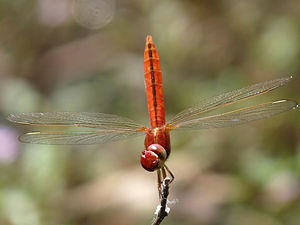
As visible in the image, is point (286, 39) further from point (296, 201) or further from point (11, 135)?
point (11, 135)

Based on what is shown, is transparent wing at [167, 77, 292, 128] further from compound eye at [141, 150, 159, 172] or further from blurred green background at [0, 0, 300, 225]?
blurred green background at [0, 0, 300, 225]

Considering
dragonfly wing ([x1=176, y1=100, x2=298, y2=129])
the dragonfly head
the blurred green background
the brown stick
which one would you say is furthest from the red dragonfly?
the blurred green background

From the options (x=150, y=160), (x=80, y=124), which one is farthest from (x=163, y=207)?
(x=80, y=124)

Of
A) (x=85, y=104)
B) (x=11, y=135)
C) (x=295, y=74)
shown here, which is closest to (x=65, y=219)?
(x=11, y=135)

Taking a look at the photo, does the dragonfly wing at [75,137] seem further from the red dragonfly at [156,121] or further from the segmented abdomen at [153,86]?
the segmented abdomen at [153,86]

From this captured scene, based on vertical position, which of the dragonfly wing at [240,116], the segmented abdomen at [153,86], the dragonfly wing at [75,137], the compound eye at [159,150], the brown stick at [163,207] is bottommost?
the brown stick at [163,207]

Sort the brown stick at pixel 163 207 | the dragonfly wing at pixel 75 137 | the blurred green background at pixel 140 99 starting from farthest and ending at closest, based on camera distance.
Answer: the blurred green background at pixel 140 99, the dragonfly wing at pixel 75 137, the brown stick at pixel 163 207

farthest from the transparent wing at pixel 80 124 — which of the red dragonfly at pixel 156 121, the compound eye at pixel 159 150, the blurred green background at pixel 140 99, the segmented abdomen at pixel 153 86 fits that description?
the blurred green background at pixel 140 99
